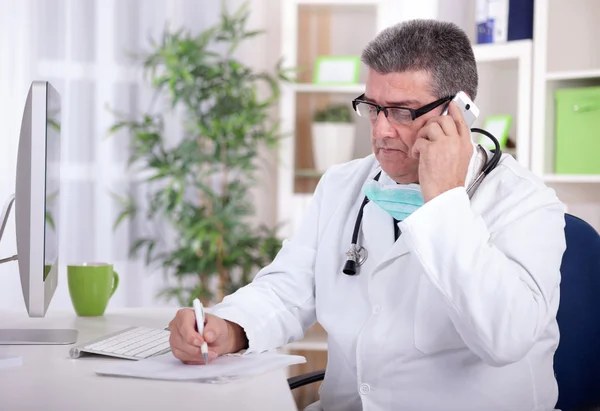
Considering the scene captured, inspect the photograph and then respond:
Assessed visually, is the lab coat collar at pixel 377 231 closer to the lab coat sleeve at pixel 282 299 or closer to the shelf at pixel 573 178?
the lab coat sleeve at pixel 282 299

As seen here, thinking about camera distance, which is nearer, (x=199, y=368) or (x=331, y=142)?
(x=199, y=368)

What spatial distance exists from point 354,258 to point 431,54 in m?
0.42

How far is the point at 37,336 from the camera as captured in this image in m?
1.52

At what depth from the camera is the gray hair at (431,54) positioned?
1.45m

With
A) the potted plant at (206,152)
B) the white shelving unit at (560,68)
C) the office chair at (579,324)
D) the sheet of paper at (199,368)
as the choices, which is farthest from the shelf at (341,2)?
the sheet of paper at (199,368)

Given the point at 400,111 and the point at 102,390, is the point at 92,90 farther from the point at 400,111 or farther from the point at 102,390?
the point at 102,390

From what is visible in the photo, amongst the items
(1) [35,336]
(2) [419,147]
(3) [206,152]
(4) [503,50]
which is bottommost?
(1) [35,336]

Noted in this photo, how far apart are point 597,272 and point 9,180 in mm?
2987

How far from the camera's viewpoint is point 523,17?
309cm

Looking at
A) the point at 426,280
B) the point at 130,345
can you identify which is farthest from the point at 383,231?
the point at 130,345

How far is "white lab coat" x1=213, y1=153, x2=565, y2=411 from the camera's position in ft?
4.16

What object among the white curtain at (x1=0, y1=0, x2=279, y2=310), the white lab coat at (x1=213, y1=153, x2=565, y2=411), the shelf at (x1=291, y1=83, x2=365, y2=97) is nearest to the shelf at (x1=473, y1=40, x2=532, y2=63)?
the shelf at (x1=291, y1=83, x2=365, y2=97)

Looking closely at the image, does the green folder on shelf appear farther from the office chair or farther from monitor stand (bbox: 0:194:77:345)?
monitor stand (bbox: 0:194:77:345)

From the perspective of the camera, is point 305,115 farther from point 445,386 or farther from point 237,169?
point 445,386
